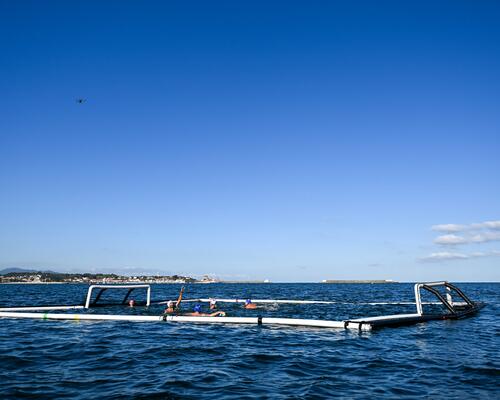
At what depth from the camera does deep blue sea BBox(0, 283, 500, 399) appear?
37.1 ft

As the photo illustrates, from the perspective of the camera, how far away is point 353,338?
841 inches

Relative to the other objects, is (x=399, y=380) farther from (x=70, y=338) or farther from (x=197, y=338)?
(x=70, y=338)

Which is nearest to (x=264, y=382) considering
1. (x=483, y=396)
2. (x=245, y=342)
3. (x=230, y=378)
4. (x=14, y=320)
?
(x=230, y=378)

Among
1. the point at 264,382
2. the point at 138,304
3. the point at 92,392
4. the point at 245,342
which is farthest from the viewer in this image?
the point at 138,304

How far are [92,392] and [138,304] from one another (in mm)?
33956

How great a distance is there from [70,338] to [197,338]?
657cm

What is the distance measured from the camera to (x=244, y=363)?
15.0 metres

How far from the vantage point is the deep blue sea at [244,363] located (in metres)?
11.3

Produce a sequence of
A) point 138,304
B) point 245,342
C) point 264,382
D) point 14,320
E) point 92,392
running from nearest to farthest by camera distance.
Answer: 1. point 92,392
2. point 264,382
3. point 245,342
4. point 14,320
5. point 138,304

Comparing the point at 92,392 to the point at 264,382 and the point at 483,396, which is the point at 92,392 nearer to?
the point at 264,382

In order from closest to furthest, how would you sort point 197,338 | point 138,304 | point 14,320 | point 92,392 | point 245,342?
point 92,392, point 245,342, point 197,338, point 14,320, point 138,304

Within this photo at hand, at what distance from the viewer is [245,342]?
19.7 metres

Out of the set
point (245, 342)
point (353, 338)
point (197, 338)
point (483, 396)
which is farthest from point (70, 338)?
point (483, 396)

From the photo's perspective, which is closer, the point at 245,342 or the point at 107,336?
the point at 245,342
